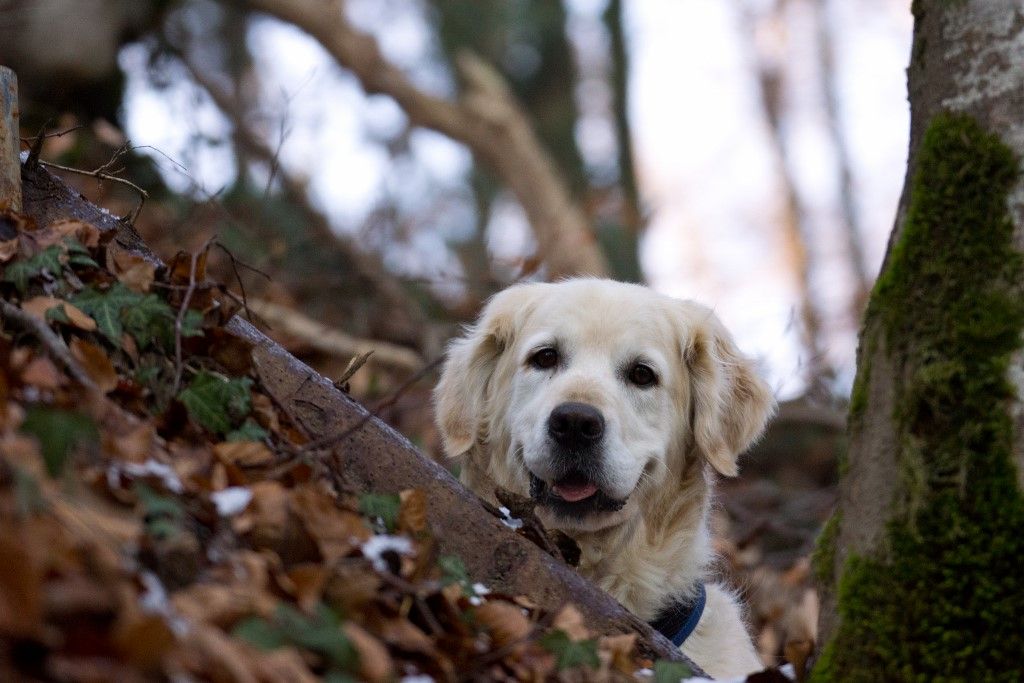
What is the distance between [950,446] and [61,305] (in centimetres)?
208

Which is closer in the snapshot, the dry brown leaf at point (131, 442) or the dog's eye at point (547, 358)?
the dry brown leaf at point (131, 442)

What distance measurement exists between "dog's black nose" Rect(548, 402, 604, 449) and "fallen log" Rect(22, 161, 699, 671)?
0.94 m

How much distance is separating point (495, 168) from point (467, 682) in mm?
9379

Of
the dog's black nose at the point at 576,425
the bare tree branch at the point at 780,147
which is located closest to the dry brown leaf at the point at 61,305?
the dog's black nose at the point at 576,425

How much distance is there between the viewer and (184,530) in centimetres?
196

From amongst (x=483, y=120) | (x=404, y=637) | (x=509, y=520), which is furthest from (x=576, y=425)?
(x=483, y=120)

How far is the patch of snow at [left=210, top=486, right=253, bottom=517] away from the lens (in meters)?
2.14

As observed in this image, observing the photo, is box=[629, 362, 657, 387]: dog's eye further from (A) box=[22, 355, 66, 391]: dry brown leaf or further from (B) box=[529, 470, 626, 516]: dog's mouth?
(A) box=[22, 355, 66, 391]: dry brown leaf

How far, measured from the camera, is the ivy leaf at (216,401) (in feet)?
8.54

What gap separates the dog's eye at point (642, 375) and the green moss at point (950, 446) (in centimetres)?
186

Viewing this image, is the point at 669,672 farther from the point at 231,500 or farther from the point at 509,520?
the point at 231,500

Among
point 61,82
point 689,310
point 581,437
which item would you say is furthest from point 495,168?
point 581,437

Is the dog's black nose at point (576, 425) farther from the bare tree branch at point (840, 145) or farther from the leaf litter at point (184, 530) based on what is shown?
the bare tree branch at point (840, 145)

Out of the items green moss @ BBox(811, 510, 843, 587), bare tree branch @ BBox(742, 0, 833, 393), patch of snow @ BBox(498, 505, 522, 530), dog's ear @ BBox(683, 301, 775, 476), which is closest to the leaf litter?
patch of snow @ BBox(498, 505, 522, 530)
